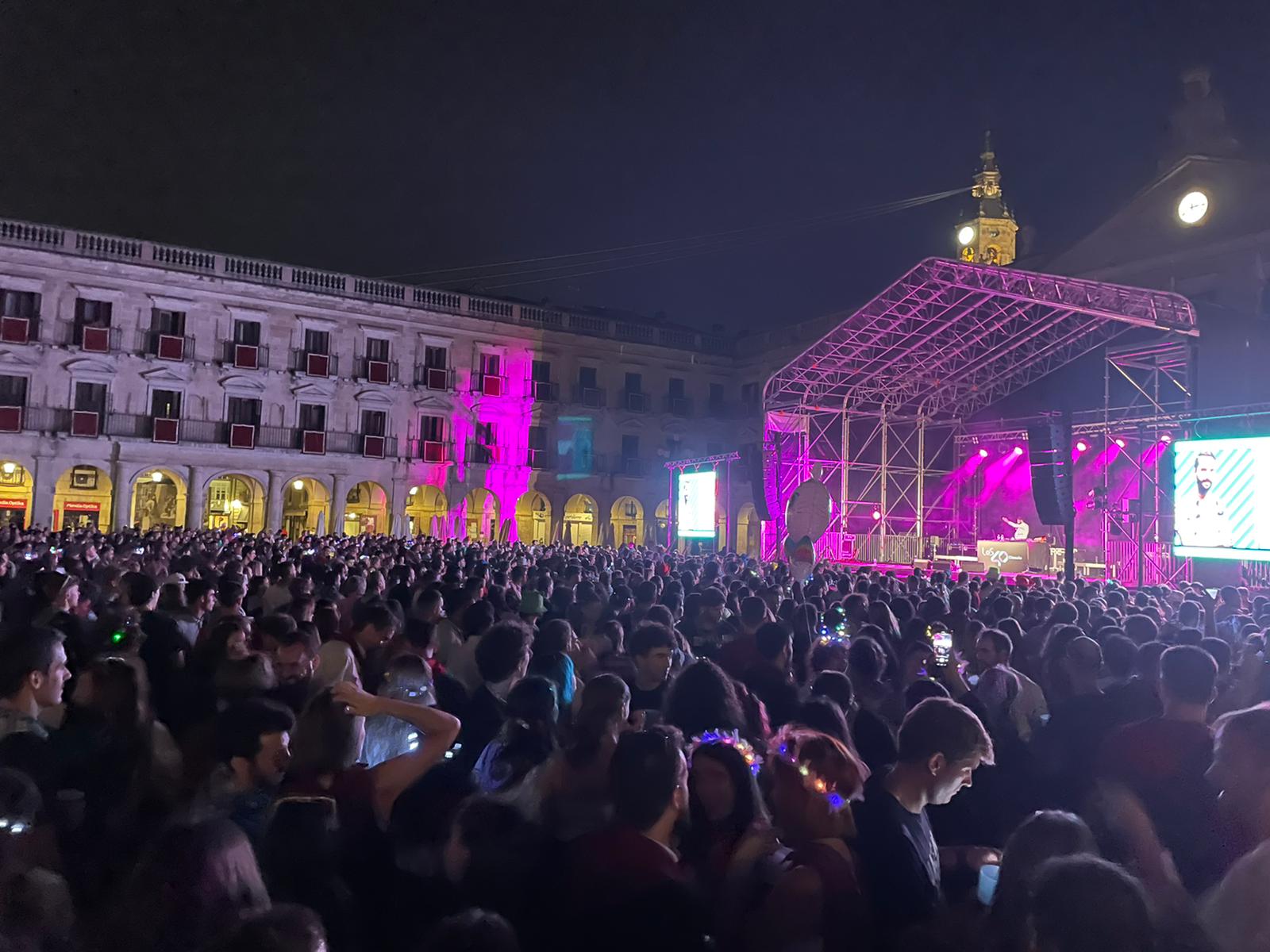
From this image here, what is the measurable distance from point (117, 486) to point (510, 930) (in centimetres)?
3339

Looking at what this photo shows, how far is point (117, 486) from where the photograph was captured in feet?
100

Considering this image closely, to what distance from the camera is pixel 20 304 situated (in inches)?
1163

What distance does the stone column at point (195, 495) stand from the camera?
31.3m

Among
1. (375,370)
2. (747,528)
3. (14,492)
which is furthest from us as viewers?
(747,528)

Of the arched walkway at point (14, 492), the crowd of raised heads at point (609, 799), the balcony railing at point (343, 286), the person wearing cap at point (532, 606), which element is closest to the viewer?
the crowd of raised heads at point (609, 799)

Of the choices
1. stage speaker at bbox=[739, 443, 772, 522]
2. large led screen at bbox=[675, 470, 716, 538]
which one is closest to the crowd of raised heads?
stage speaker at bbox=[739, 443, 772, 522]

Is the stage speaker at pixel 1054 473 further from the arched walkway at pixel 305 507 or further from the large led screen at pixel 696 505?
the arched walkway at pixel 305 507

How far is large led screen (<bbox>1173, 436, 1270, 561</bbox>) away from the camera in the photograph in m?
16.4

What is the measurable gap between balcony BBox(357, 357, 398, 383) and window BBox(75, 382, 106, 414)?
8.47 metres

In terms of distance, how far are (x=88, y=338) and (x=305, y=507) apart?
1002 centimetres

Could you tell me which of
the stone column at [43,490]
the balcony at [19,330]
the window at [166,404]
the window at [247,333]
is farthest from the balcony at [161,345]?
the stone column at [43,490]

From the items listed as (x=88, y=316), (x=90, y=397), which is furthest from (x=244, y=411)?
(x=88, y=316)

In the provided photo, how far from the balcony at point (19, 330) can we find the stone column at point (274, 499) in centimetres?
835

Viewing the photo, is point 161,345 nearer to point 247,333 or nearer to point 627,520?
point 247,333
